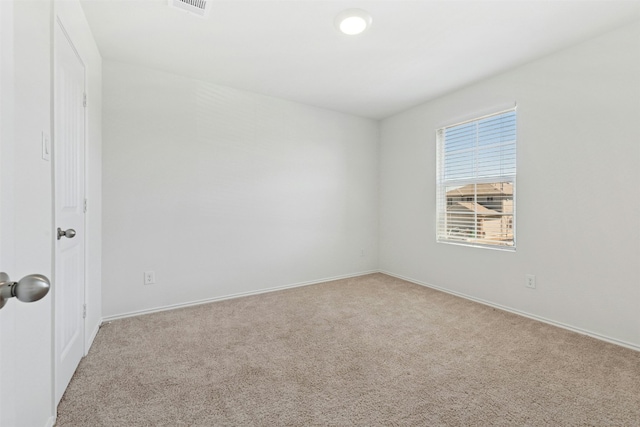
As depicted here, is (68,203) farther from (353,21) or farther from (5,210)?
(353,21)

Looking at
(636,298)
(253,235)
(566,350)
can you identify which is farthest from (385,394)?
(253,235)

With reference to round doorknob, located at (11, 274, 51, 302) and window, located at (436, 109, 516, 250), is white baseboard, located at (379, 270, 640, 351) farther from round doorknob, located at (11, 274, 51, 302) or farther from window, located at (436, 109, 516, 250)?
round doorknob, located at (11, 274, 51, 302)

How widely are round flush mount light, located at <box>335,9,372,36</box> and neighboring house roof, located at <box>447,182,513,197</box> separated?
2113mm

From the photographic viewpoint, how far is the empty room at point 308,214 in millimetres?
1491

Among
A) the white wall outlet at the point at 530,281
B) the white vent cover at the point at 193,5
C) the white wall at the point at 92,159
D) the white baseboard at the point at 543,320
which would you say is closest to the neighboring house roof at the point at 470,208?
the white wall outlet at the point at 530,281

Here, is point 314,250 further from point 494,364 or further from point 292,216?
point 494,364

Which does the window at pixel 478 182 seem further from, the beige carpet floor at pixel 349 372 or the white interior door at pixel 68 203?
the white interior door at pixel 68 203

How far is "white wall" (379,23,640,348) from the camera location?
225 cm

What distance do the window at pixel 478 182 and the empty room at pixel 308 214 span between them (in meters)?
0.03

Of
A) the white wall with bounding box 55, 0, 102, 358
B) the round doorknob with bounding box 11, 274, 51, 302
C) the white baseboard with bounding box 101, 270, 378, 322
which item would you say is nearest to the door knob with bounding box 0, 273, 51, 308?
the round doorknob with bounding box 11, 274, 51, 302

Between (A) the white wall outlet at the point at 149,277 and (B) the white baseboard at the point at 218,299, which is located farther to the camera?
(A) the white wall outlet at the point at 149,277

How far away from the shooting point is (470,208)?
3418 millimetres

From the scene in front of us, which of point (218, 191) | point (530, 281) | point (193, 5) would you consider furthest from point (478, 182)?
point (193, 5)

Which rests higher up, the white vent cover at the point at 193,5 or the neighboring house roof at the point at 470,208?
the white vent cover at the point at 193,5
